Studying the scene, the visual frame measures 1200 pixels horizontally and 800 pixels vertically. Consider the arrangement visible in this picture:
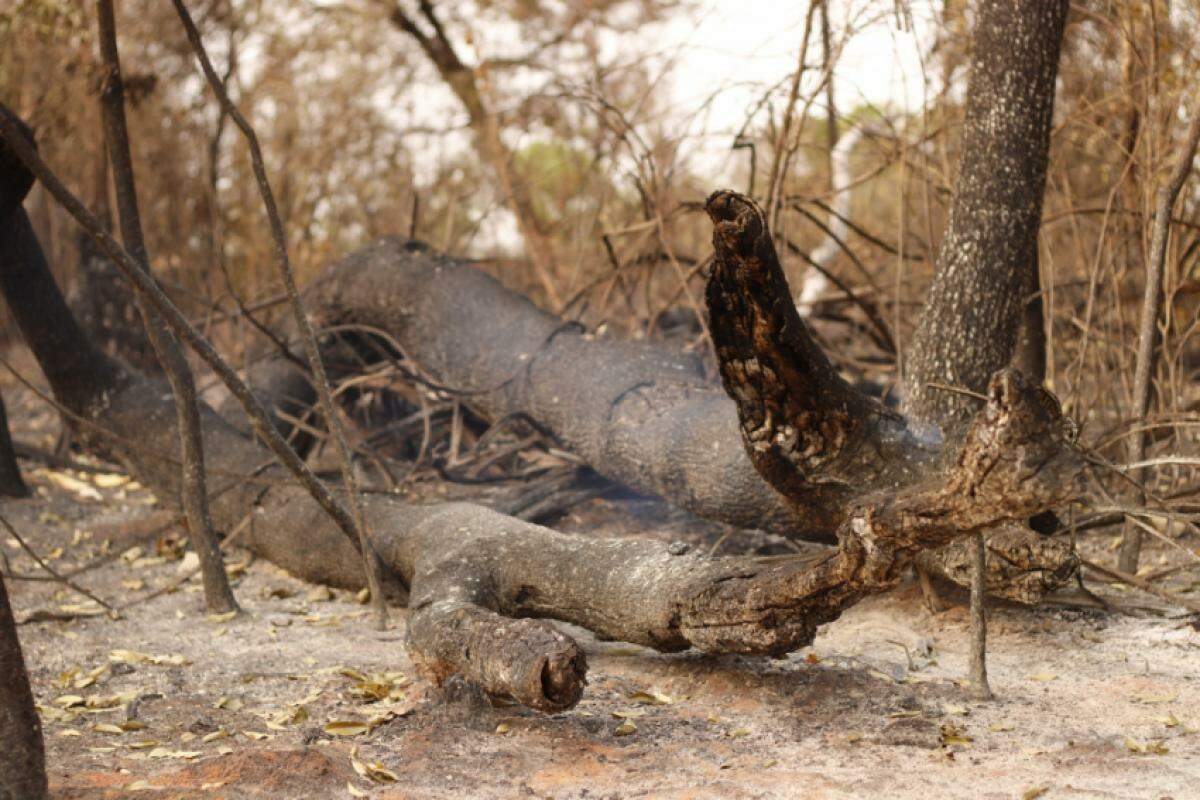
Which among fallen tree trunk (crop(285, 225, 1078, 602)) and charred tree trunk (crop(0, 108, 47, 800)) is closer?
charred tree trunk (crop(0, 108, 47, 800))

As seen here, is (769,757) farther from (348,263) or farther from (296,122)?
(296,122)

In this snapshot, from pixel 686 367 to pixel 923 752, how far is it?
195 cm

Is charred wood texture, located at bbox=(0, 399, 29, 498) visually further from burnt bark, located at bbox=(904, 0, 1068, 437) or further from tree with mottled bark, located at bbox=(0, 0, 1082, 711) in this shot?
burnt bark, located at bbox=(904, 0, 1068, 437)

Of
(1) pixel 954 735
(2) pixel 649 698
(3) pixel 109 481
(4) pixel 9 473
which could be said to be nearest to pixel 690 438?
(2) pixel 649 698

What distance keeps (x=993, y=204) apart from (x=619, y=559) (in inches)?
53.6

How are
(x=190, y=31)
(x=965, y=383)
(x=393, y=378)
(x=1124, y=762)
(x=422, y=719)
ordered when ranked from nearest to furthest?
1. (x=1124, y=762)
2. (x=422, y=719)
3. (x=190, y=31)
4. (x=965, y=383)
5. (x=393, y=378)

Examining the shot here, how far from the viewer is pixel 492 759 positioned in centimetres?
221

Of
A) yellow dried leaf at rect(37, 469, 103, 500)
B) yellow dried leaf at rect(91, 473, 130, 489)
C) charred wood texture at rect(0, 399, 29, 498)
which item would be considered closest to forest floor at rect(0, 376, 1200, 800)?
charred wood texture at rect(0, 399, 29, 498)

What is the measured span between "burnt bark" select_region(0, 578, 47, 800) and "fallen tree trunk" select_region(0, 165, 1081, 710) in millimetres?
858

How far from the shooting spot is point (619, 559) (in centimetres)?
273

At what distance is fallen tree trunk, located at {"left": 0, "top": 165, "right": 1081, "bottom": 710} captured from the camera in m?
1.81

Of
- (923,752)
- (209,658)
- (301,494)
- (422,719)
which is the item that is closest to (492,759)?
(422,719)

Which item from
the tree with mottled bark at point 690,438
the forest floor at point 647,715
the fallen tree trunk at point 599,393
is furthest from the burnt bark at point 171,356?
the fallen tree trunk at point 599,393

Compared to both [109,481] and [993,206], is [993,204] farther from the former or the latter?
[109,481]
